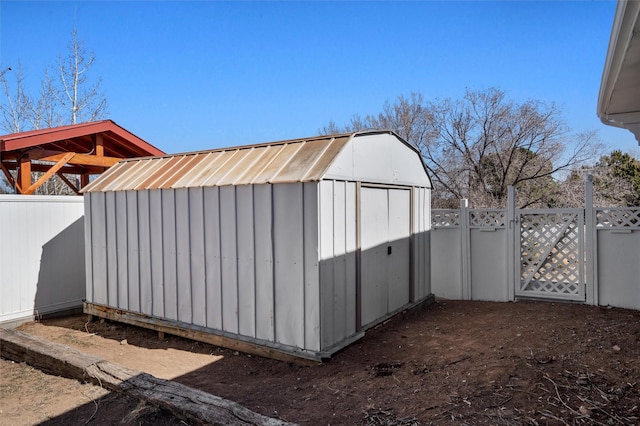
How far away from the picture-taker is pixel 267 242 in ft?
15.3

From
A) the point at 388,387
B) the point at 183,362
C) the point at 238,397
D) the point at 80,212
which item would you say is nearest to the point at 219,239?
the point at 183,362

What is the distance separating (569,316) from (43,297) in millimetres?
8276

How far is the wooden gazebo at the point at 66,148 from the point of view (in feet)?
22.4

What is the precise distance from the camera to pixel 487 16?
955 cm

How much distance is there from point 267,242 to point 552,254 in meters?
4.68

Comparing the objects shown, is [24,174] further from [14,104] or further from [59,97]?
[14,104]

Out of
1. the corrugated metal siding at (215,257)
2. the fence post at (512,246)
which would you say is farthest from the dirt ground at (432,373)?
the fence post at (512,246)

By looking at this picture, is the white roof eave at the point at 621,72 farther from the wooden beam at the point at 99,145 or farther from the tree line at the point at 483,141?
the tree line at the point at 483,141

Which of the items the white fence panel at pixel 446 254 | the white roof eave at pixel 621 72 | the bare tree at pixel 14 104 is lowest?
the white fence panel at pixel 446 254

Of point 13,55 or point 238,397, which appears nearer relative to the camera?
point 238,397

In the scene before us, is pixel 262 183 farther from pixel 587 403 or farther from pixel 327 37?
pixel 327 37

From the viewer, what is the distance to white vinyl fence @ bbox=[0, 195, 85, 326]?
6441mm

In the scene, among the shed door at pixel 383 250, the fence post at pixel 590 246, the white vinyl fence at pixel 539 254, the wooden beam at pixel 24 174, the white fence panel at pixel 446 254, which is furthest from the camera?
the white fence panel at pixel 446 254

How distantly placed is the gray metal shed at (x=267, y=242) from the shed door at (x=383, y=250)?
2cm
